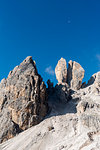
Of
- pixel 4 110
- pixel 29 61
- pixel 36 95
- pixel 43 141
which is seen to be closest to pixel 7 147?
pixel 43 141

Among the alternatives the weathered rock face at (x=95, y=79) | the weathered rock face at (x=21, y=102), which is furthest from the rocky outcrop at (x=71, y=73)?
the weathered rock face at (x=21, y=102)

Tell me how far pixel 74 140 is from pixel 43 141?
5582 millimetres

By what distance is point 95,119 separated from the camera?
910 inches

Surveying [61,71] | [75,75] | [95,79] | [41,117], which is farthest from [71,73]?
[41,117]

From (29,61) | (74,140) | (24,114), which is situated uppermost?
(29,61)

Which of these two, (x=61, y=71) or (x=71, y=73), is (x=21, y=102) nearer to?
(x=61, y=71)

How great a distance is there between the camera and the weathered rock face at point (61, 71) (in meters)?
61.0

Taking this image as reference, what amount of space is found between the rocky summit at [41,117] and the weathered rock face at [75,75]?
7687 millimetres

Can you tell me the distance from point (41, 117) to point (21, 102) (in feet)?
20.3

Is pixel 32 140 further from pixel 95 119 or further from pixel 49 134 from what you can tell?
pixel 95 119

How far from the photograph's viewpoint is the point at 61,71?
63.3 m

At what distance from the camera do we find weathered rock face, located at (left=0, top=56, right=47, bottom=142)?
2877 centimetres

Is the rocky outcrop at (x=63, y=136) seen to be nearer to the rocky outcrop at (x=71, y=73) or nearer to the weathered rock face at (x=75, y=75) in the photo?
the weathered rock face at (x=75, y=75)

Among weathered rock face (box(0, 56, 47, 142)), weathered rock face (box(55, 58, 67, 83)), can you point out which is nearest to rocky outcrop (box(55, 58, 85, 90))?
weathered rock face (box(55, 58, 67, 83))
